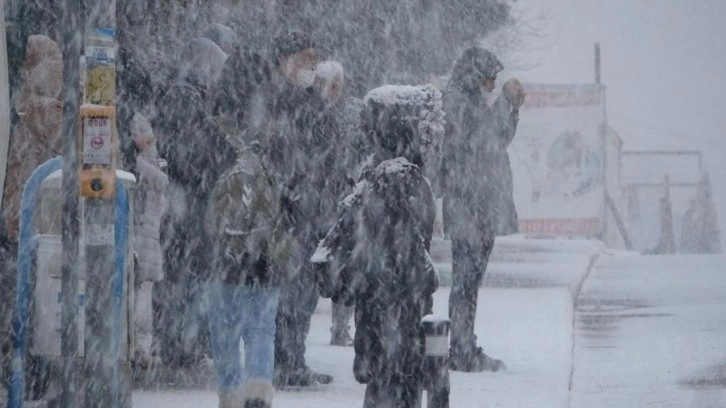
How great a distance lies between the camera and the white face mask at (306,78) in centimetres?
769

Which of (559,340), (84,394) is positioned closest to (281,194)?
(84,394)

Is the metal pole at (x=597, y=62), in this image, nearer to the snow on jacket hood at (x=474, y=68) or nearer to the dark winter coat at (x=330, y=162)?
the snow on jacket hood at (x=474, y=68)

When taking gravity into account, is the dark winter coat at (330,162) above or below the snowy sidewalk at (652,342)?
above

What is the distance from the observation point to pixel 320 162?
27.3 feet

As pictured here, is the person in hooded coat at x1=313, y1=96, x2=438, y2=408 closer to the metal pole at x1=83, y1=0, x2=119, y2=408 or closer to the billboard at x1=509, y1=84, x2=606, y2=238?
the metal pole at x1=83, y1=0, x2=119, y2=408

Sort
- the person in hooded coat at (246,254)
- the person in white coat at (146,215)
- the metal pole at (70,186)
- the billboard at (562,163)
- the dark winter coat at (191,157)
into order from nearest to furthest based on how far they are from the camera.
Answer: the metal pole at (70,186)
the person in hooded coat at (246,254)
the dark winter coat at (191,157)
the person in white coat at (146,215)
the billboard at (562,163)

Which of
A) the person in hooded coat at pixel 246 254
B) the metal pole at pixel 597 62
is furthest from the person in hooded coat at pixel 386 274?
the metal pole at pixel 597 62

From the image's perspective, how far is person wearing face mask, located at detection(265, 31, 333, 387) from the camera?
25.6ft

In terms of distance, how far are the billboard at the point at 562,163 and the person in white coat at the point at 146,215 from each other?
31085 millimetres

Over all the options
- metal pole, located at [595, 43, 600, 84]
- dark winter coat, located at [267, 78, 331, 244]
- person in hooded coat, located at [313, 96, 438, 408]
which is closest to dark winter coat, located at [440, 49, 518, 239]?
dark winter coat, located at [267, 78, 331, 244]

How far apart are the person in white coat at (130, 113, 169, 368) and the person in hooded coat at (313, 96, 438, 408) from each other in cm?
200

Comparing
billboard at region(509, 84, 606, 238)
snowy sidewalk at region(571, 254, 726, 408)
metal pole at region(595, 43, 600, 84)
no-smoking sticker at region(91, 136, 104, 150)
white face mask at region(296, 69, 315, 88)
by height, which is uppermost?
metal pole at region(595, 43, 600, 84)

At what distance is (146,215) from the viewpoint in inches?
331

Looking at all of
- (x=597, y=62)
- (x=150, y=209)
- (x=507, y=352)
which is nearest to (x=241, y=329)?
(x=150, y=209)
